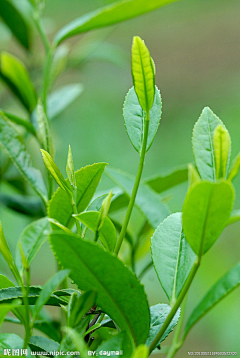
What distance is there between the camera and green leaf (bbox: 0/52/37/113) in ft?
1.46

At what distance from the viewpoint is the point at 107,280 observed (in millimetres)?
180

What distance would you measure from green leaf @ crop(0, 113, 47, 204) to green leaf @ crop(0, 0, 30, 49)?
0.30 meters

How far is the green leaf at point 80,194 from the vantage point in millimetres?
228

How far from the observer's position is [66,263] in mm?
175

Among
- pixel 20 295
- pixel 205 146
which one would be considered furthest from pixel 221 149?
pixel 20 295

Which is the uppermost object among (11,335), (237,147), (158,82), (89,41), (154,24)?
(154,24)

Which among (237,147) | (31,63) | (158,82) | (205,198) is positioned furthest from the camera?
(158,82)

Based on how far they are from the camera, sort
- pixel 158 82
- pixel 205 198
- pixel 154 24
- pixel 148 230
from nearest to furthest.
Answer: pixel 205 198 → pixel 148 230 → pixel 158 82 → pixel 154 24

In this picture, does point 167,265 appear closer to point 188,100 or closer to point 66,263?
point 66,263

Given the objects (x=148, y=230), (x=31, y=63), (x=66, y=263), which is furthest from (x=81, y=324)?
(x=31, y=63)

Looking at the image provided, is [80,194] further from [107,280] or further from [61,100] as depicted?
[61,100]

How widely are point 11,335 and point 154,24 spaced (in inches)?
81.6

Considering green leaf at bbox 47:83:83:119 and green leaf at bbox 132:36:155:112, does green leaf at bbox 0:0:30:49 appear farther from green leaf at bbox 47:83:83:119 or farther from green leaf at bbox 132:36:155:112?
green leaf at bbox 132:36:155:112

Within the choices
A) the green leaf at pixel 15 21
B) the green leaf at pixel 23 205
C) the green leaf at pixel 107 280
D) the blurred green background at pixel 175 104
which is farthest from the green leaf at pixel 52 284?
the blurred green background at pixel 175 104
